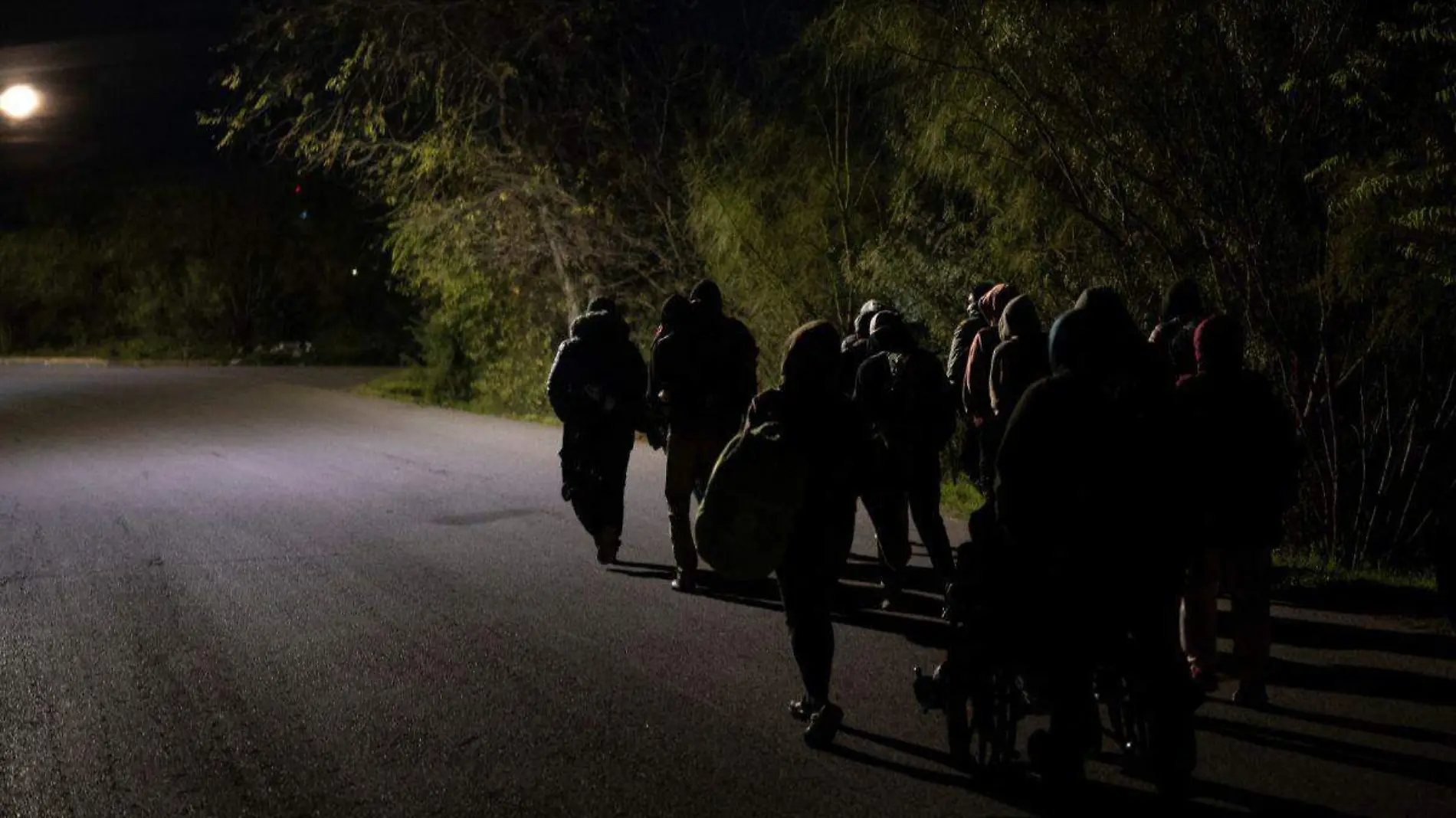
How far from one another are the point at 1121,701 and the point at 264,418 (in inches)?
692

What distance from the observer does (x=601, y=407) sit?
894 centimetres

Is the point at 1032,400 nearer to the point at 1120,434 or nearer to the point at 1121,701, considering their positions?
the point at 1120,434

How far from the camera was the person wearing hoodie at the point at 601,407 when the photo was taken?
8914mm

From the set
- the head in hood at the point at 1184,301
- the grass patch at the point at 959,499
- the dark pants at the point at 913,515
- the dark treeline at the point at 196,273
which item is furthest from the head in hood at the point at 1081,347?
the dark treeline at the point at 196,273

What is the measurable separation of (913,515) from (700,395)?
4.94ft

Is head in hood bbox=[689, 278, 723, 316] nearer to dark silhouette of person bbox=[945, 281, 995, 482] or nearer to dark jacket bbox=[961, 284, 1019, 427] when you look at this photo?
dark silhouette of person bbox=[945, 281, 995, 482]

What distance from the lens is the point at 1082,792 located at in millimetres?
Answer: 4453

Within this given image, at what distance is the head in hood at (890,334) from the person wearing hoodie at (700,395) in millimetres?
883

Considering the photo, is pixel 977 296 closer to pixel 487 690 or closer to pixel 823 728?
pixel 823 728

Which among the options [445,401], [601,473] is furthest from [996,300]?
[445,401]

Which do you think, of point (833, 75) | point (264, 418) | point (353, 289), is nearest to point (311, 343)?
point (353, 289)

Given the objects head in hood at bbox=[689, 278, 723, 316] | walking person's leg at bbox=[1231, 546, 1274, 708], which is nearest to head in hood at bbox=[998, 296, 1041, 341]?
walking person's leg at bbox=[1231, 546, 1274, 708]

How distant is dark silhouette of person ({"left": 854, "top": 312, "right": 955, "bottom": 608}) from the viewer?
7617 millimetres

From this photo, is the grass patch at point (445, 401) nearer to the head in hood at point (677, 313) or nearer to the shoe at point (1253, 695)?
the head in hood at point (677, 313)
